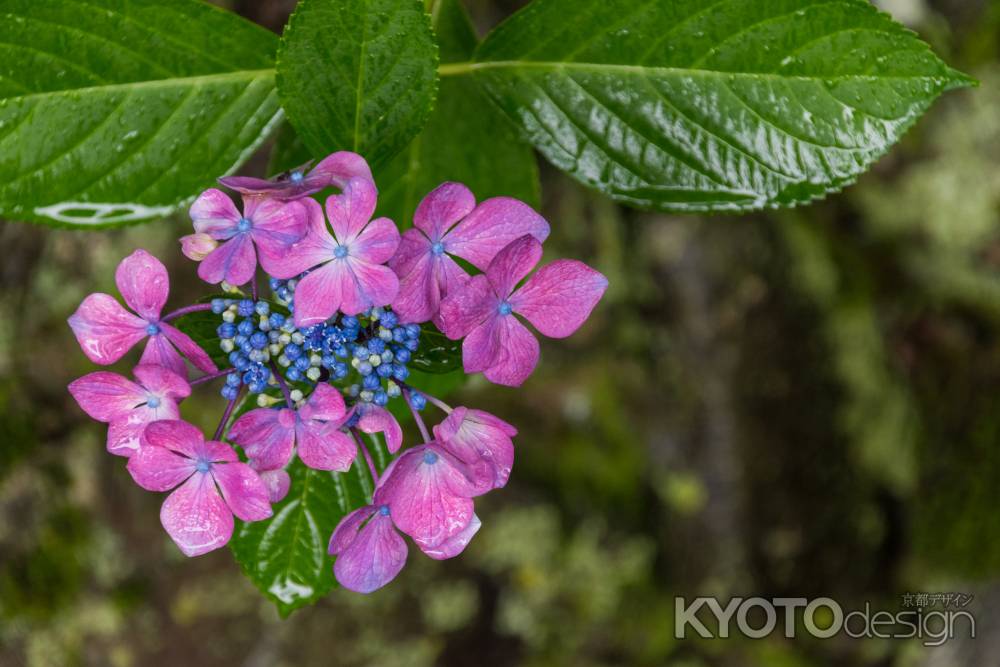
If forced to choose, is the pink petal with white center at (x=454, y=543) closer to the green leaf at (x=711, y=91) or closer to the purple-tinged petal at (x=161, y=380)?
the purple-tinged petal at (x=161, y=380)

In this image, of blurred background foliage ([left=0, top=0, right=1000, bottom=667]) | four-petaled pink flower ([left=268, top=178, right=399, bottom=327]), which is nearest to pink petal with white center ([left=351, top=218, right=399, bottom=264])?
four-petaled pink flower ([left=268, top=178, right=399, bottom=327])

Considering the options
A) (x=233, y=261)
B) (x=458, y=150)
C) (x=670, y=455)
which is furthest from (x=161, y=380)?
(x=670, y=455)

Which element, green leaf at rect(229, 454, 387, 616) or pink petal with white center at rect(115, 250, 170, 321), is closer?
pink petal with white center at rect(115, 250, 170, 321)

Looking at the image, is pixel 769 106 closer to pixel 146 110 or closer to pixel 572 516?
pixel 146 110

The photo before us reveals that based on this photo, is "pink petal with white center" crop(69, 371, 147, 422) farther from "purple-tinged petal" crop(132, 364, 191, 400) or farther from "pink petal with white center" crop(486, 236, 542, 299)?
"pink petal with white center" crop(486, 236, 542, 299)

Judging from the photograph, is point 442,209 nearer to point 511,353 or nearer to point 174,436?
point 511,353

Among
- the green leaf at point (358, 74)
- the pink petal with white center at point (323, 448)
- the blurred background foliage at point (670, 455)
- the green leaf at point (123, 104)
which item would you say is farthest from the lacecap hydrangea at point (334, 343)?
the blurred background foliage at point (670, 455)
